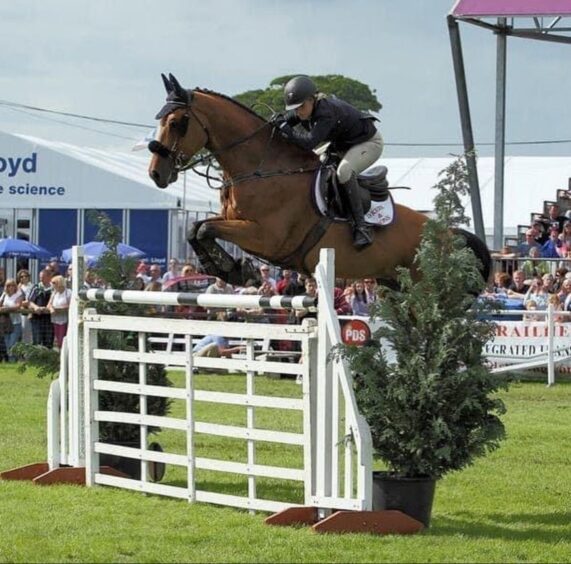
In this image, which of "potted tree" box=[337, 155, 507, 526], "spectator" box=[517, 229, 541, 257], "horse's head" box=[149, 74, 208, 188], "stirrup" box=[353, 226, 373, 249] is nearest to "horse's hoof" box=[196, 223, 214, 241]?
"horse's head" box=[149, 74, 208, 188]

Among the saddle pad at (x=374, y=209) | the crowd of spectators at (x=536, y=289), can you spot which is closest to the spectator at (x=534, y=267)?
the crowd of spectators at (x=536, y=289)

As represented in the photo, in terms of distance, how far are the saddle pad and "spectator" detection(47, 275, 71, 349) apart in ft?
33.9

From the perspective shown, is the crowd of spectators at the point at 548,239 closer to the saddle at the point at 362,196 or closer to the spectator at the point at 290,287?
the spectator at the point at 290,287

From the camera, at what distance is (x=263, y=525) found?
23.5ft

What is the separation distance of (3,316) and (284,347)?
5609 millimetres

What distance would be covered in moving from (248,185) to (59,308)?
10707 millimetres

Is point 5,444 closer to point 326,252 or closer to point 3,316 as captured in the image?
point 326,252

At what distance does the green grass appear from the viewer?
21.0 ft

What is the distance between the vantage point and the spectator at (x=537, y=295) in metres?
18.2

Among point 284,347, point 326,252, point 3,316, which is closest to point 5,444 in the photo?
point 326,252

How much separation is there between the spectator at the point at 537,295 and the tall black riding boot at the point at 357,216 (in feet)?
29.3

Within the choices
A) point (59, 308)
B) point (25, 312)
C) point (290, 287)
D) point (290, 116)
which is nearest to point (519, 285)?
point (290, 287)

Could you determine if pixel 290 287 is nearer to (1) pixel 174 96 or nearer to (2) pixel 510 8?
(2) pixel 510 8

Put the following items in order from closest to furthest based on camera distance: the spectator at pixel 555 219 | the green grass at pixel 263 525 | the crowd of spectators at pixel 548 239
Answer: the green grass at pixel 263 525, the crowd of spectators at pixel 548 239, the spectator at pixel 555 219
